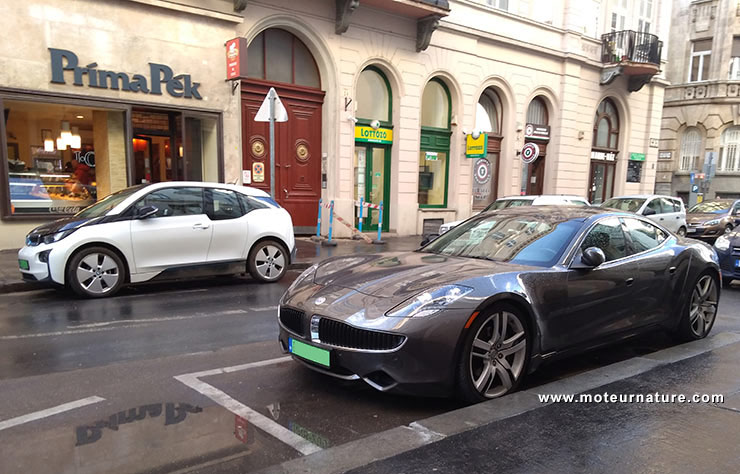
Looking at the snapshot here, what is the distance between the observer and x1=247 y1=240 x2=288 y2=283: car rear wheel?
862cm

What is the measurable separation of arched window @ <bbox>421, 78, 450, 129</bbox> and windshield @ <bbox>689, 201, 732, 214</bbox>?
375 inches

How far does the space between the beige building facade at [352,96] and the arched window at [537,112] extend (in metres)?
0.09

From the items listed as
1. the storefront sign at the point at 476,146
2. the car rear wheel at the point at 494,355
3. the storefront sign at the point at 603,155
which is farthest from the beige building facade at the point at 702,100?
the car rear wheel at the point at 494,355

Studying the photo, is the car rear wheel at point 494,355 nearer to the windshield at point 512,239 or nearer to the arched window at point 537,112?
the windshield at point 512,239

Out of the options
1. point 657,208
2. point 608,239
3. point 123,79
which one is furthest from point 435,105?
point 608,239

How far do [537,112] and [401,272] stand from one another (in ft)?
62.0

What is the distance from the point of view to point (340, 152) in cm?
1497

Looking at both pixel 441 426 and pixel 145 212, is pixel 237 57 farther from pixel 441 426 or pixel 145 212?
pixel 441 426

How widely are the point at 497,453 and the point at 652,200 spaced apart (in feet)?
51.0

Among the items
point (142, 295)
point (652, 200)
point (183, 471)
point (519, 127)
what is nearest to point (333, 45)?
point (519, 127)

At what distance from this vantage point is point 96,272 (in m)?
7.18

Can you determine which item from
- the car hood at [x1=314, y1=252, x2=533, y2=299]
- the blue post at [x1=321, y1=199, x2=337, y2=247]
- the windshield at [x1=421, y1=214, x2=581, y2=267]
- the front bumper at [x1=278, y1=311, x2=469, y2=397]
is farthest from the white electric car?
the front bumper at [x1=278, y1=311, x2=469, y2=397]

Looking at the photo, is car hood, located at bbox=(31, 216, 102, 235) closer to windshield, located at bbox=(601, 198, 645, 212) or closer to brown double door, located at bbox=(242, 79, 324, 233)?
brown double door, located at bbox=(242, 79, 324, 233)

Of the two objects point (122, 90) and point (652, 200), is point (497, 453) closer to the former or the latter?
point (122, 90)
